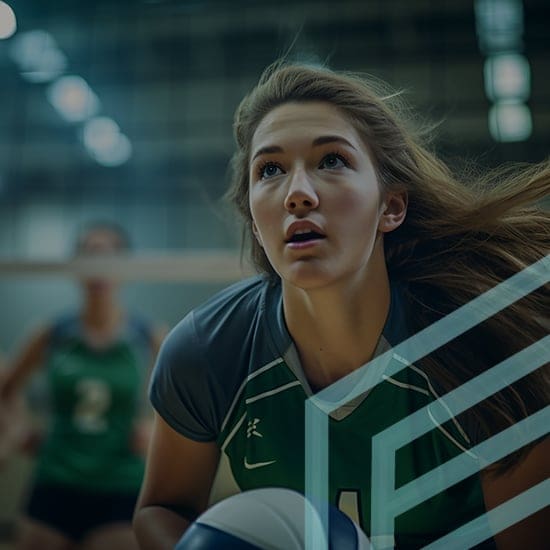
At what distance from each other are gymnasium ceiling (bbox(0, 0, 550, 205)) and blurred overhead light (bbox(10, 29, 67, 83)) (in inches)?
0.4

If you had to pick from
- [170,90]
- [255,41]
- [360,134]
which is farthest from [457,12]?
[170,90]

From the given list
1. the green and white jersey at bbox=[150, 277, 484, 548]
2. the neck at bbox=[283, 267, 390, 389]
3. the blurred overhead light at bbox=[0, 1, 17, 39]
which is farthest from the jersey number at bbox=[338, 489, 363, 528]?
the blurred overhead light at bbox=[0, 1, 17, 39]

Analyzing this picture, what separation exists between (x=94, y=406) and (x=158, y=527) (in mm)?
624

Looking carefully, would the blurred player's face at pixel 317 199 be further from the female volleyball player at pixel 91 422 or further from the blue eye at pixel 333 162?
the female volleyball player at pixel 91 422

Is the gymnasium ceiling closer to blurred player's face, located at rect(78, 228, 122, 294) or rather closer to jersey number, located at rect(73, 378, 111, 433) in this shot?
blurred player's face, located at rect(78, 228, 122, 294)

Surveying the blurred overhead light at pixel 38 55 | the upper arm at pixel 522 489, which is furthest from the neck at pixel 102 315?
the upper arm at pixel 522 489

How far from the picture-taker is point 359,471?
68 cm

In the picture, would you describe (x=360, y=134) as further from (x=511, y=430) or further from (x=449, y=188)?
(x=511, y=430)

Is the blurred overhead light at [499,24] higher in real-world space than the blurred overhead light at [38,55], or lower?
lower

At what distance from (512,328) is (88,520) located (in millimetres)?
894

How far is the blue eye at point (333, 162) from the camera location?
0.65 metres

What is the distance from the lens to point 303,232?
→ 0.64 meters

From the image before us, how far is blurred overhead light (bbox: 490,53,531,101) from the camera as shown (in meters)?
0.99

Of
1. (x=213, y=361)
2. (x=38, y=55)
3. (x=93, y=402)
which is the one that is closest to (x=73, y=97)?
(x=38, y=55)
